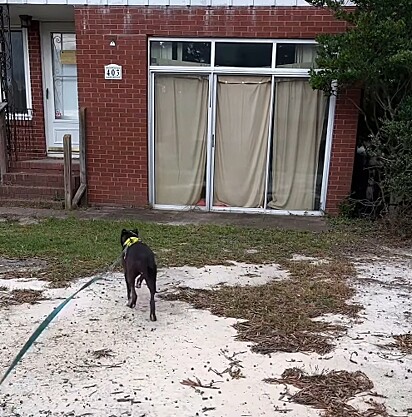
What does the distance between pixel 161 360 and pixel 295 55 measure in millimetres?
5243

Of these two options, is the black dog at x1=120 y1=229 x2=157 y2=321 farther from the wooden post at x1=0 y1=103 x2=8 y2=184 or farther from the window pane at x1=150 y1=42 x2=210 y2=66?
the wooden post at x1=0 y1=103 x2=8 y2=184

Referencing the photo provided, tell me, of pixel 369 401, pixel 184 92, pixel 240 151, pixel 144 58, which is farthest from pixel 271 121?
pixel 369 401

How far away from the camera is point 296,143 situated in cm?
723

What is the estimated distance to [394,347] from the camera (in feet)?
10.7

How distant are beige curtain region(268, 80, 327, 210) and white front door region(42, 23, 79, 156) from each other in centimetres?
375

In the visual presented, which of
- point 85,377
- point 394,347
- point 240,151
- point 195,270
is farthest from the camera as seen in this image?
point 240,151

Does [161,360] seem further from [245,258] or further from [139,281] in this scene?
[245,258]

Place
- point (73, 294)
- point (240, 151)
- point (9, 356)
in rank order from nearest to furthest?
1. point (9, 356)
2. point (73, 294)
3. point (240, 151)

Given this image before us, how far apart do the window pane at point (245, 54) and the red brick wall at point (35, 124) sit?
11.3ft

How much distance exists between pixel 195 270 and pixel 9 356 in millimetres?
2072

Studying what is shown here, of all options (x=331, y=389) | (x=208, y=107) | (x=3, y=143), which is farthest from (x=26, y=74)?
(x=331, y=389)

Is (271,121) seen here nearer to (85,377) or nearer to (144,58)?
(144,58)

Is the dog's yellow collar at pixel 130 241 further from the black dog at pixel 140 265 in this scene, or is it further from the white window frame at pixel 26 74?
the white window frame at pixel 26 74

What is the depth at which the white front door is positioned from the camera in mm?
8289
